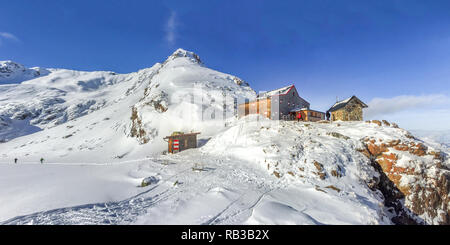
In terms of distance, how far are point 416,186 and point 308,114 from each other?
18593 millimetres

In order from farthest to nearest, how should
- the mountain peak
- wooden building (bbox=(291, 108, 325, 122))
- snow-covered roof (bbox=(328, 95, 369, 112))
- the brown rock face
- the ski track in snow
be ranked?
1. the mountain peak
2. wooden building (bbox=(291, 108, 325, 122))
3. snow-covered roof (bbox=(328, 95, 369, 112))
4. the brown rock face
5. the ski track in snow

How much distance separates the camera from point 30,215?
23.5 feet

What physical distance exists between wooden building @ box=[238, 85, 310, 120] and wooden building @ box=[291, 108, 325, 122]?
1.11 metres

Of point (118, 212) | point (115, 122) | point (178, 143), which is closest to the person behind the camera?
point (118, 212)

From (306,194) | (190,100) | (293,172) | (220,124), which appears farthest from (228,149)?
(190,100)

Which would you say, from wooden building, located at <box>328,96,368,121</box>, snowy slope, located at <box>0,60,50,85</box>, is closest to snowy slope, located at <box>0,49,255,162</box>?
wooden building, located at <box>328,96,368,121</box>

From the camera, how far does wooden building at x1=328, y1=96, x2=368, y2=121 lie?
30.3m

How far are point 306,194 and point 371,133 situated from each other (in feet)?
42.3

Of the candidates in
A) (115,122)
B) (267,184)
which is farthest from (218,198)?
(115,122)

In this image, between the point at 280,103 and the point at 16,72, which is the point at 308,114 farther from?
the point at 16,72

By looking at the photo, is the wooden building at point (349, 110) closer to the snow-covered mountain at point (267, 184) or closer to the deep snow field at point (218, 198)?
the snow-covered mountain at point (267, 184)

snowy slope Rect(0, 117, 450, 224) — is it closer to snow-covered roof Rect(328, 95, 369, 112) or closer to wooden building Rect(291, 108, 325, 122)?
wooden building Rect(291, 108, 325, 122)

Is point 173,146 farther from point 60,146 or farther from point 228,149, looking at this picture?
point 60,146

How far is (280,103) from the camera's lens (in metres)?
32.9
